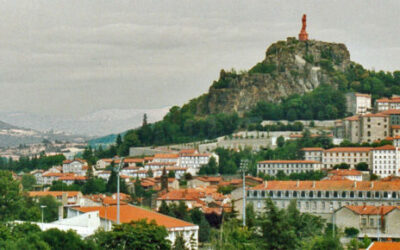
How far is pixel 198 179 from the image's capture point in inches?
3814

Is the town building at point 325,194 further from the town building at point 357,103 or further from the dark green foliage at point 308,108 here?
the town building at point 357,103

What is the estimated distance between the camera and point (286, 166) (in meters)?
94.6

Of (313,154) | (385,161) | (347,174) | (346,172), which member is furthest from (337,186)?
(313,154)

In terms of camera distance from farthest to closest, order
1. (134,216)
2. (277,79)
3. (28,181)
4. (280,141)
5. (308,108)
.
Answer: (277,79) < (308,108) < (280,141) < (28,181) < (134,216)

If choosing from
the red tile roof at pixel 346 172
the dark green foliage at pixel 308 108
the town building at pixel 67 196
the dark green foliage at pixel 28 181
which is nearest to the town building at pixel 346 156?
the red tile roof at pixel 346 172

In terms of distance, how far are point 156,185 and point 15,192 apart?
3254 centimetres

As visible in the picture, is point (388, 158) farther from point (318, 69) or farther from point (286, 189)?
point (318, 69)

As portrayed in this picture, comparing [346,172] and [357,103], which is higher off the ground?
[357,103]

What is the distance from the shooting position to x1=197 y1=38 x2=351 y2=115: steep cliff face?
131 m

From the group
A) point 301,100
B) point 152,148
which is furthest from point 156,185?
point 301,100

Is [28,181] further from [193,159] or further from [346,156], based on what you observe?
[346,156]

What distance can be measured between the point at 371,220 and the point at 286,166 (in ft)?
103

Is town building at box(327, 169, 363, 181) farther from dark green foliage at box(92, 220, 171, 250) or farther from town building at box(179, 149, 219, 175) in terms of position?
dark green foliage at box(92, 220, 171, 250)

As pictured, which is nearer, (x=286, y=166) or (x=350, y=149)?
(x=286, y=166)
